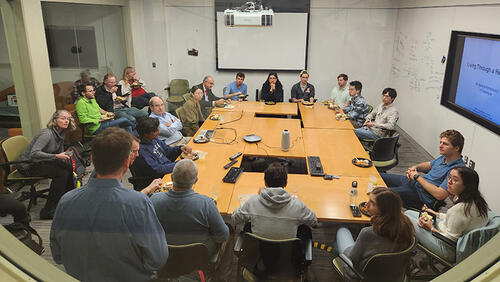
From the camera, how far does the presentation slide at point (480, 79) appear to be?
3.90 metres

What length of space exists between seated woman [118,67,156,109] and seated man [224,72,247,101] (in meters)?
1.45

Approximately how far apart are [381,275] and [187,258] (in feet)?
3.57

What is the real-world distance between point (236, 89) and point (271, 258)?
455cm

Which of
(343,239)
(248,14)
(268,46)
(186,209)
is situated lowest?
(343,239)

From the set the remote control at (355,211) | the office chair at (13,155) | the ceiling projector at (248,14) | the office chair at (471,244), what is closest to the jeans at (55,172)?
the office chair at (13,155)

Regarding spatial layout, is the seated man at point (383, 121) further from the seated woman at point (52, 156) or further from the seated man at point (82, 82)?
the seated woman at point (52, 156)

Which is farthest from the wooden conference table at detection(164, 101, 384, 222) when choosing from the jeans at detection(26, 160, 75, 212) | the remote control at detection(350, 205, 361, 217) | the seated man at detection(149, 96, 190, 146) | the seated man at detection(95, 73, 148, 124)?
the jeans at detection(26, 160, 75, 212)

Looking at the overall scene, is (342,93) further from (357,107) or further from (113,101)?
(113,101)

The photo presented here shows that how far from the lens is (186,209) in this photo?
2.18 meters

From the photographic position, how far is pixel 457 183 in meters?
2.47

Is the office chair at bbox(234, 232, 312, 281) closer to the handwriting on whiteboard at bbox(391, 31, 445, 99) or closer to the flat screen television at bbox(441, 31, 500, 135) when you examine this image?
the flat screen television at bbox(441, 31, 500, 135)

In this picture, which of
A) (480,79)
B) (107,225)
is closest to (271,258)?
(107,225)

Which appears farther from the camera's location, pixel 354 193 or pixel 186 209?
pixel 354 193

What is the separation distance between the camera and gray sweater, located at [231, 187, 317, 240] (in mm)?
2305
